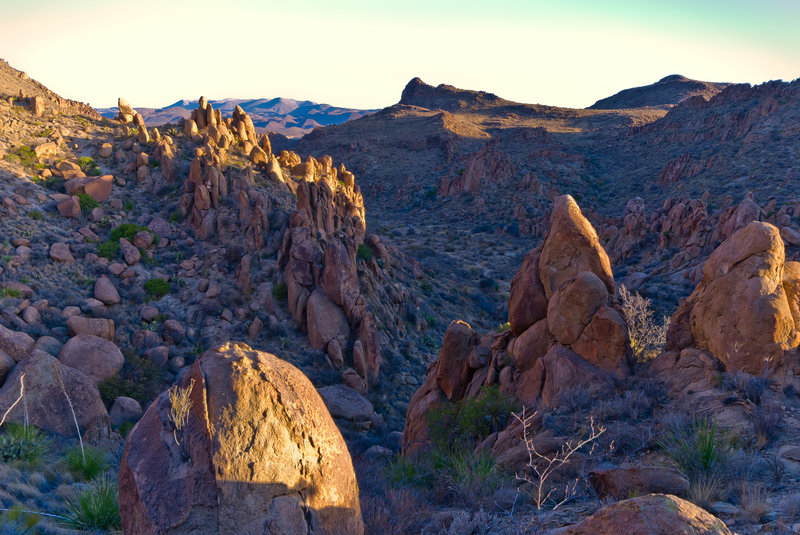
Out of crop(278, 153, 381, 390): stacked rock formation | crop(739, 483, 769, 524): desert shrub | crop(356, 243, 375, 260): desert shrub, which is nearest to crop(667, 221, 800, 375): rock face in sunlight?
crop(739, 483, 769, 524): desert shrub

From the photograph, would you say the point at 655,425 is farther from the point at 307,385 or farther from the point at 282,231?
the point at 282,231

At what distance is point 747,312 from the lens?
29.1ft

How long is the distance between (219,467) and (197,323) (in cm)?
1692

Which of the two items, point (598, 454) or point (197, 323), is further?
point (197, 323)

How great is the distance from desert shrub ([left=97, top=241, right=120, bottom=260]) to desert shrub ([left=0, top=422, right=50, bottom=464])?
11.8 meters

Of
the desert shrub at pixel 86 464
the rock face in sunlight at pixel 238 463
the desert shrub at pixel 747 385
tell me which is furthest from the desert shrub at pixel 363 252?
the rock face in sunlight at pixel 238 463

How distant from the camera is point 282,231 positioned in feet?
77.9

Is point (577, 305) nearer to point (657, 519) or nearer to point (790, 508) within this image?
point (790, 508)

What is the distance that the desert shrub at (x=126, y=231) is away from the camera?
22125 mm

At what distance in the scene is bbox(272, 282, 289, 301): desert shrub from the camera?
2155 centimetres

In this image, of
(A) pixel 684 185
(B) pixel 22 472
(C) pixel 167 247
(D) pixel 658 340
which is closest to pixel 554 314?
(D) pixel 658 340

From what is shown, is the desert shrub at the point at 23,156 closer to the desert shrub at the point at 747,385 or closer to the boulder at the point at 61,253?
the boulder at the point at 61,253

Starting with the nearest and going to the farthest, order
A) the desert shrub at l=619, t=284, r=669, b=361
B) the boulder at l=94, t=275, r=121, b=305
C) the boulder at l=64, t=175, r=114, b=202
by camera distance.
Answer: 1. the desert shrub at l=619, t=284, r=669, b=361
2. the boulder at l=94, t=275, r=121, b=305
3. the boulder at l=64, t=175, r=114, b=202

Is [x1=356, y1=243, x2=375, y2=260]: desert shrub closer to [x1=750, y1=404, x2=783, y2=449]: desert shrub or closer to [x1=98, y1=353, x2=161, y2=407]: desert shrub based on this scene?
[x1=98, y1=353, x2=161, y2=407]: desert shrub
